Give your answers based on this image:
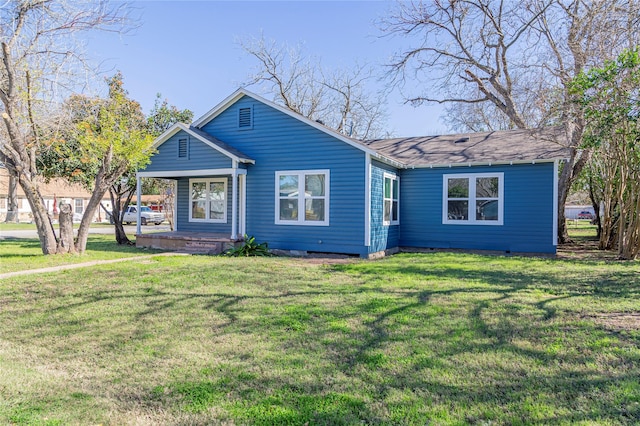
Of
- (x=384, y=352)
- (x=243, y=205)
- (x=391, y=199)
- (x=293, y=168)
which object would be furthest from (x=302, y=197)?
(x=384, y=352)

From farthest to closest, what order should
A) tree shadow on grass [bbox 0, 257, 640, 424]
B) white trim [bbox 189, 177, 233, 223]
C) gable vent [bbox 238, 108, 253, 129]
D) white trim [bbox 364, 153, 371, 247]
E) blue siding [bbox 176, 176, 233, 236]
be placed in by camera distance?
blue siding [bbox 176, 176, 233, 236] < white trim [bbox 189, 177, 233, 223] < gable vent [bbox 238, 108, 253, 129] < white trim [bbox 364, 153, 371, 247] < tree shadow on grass [bbox 0, 257, 640, 424]

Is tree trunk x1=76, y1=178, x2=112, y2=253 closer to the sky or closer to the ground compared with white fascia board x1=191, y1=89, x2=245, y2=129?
closer to the ground

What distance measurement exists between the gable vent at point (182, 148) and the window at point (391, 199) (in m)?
6.54

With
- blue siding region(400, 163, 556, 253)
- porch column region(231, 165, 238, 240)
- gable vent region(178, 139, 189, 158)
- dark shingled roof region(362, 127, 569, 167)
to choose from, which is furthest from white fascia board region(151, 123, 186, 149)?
blue siding region(400, 163, 556, 253)

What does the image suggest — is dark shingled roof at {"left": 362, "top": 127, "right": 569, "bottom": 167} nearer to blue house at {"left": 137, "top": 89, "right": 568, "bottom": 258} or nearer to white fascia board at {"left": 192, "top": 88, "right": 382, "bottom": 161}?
blue house at {"left": 137, "top": 89, "right": 568, "bottom": 258}

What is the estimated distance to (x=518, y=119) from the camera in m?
18.6

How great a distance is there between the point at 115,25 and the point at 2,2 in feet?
8.00

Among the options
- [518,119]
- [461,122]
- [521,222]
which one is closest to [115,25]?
[521,222]

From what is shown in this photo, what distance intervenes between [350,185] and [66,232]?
803cm

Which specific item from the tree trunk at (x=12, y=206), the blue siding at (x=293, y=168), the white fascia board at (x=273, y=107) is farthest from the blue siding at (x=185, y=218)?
the tree trunk at (x=12, y=206)

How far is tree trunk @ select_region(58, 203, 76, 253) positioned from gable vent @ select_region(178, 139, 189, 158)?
12.0ft

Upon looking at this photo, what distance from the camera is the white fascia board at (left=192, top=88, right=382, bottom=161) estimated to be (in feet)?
36.4

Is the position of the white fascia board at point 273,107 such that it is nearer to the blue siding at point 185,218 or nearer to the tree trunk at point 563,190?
the blue siding at point 185,218

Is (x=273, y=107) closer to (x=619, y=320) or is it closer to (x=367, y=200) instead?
(x=367, y=200)
